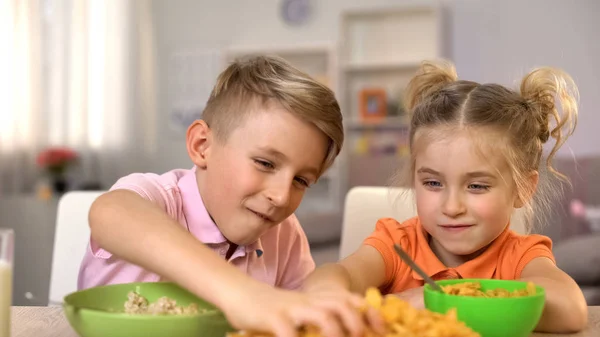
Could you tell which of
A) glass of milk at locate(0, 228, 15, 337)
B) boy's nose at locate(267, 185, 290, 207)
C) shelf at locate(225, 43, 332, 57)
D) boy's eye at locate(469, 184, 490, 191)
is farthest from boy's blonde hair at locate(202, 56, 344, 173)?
shelf at locate(225, 43, 332, 57)

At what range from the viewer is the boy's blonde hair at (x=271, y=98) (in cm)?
100

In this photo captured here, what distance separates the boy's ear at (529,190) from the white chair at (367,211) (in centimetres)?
27

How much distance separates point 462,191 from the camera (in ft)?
3.35

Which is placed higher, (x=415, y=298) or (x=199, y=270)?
(x=199, y=270)

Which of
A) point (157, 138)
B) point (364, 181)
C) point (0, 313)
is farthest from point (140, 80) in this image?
point (0, 313)

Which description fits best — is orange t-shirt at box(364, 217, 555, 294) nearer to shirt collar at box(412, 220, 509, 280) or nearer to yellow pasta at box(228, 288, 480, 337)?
shirt collar at box(412, 220, 509, 280)

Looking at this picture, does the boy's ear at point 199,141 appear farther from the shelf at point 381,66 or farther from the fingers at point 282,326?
the shelf at point 381,66

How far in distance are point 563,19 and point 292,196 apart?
4.70 m

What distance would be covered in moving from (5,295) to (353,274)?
0.49 m

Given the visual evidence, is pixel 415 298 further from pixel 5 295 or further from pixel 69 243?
pixel 69 243

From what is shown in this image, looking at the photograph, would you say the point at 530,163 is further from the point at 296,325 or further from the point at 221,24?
the point at 221,24

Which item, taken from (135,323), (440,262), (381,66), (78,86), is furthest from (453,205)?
(381,66)

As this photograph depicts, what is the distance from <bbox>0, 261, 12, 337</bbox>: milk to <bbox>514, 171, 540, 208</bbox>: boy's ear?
0.77 meters

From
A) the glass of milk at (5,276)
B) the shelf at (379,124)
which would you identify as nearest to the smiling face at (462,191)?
the glass of milk at (5,276)
